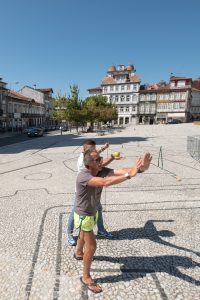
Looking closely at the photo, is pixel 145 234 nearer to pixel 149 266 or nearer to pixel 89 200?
pixel 149 266

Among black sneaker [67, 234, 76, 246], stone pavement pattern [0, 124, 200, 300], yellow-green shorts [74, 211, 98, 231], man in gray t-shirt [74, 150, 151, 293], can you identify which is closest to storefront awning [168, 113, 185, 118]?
stone pavement pattern [0, 124, 200, 300]

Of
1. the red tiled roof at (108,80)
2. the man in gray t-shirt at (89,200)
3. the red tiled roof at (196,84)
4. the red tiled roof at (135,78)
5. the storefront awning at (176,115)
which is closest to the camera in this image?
the man in gray t-shirt at (89,200)

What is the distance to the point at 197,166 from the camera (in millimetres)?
12016

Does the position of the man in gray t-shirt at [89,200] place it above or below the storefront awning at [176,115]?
below

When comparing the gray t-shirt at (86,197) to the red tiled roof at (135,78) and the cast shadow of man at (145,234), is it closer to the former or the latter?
the cast shadow of man at (145,234)

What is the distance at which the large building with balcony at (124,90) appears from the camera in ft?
261

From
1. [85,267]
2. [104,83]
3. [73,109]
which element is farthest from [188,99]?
[85,267]

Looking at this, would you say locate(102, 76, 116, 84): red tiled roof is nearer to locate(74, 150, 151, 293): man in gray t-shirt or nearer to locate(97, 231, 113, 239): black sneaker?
locate(97, 231, 113, 239): black sneaker

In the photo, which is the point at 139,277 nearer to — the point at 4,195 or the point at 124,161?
the point at 4,195

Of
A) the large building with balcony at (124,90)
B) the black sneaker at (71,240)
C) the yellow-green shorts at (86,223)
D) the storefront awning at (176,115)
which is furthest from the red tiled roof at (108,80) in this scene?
the yellow-green shorts at (86,223)

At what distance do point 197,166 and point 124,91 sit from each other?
7148 cm

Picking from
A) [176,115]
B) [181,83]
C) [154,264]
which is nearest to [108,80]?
[181,83]

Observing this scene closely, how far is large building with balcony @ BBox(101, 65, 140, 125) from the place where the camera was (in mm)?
79500

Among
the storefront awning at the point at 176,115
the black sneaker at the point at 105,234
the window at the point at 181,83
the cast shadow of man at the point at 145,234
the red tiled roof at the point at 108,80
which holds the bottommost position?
the cast shadow of man at the point at 145,234
